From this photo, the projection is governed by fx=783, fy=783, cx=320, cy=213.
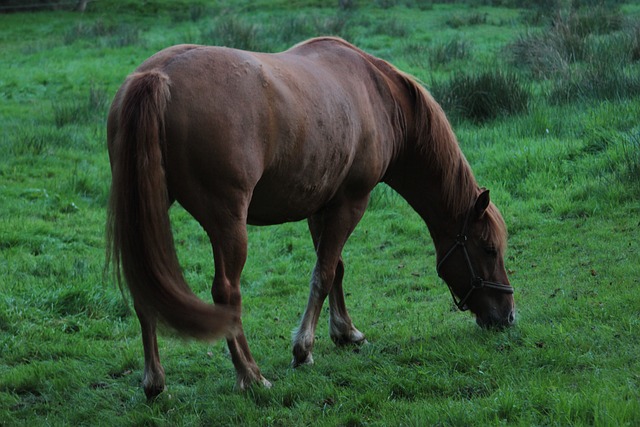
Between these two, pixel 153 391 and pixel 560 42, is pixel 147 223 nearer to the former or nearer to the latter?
pixel 153 391

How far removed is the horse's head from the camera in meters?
5.20

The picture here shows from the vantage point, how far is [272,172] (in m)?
4.09

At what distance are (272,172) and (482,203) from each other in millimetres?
1705

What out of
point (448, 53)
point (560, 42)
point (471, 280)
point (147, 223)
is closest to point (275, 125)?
point (147, 223)

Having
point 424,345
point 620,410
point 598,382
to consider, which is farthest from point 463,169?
point 620,410

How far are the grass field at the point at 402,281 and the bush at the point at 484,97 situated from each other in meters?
0.03

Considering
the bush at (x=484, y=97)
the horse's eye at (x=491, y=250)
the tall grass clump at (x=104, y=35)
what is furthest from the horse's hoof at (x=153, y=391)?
the tall grass clump at (x=104, y=35)

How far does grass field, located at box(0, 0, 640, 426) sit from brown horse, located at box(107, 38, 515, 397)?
42cm

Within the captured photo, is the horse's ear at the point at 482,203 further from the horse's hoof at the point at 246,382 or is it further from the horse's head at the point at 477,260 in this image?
the horse's hoof at the point at 246,382

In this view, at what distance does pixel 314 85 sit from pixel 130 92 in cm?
119

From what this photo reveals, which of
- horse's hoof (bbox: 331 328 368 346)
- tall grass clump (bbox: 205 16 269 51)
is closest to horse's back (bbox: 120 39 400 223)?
horse's hoof (bbox: 331 328 368 346)

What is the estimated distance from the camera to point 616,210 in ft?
23.4

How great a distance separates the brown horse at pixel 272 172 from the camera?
3.53 meters

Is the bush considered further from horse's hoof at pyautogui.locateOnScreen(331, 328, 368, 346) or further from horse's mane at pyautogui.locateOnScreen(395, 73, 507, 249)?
horse's hoof at pyautogui.locateOnScreen(331, 328, 368, 346)
